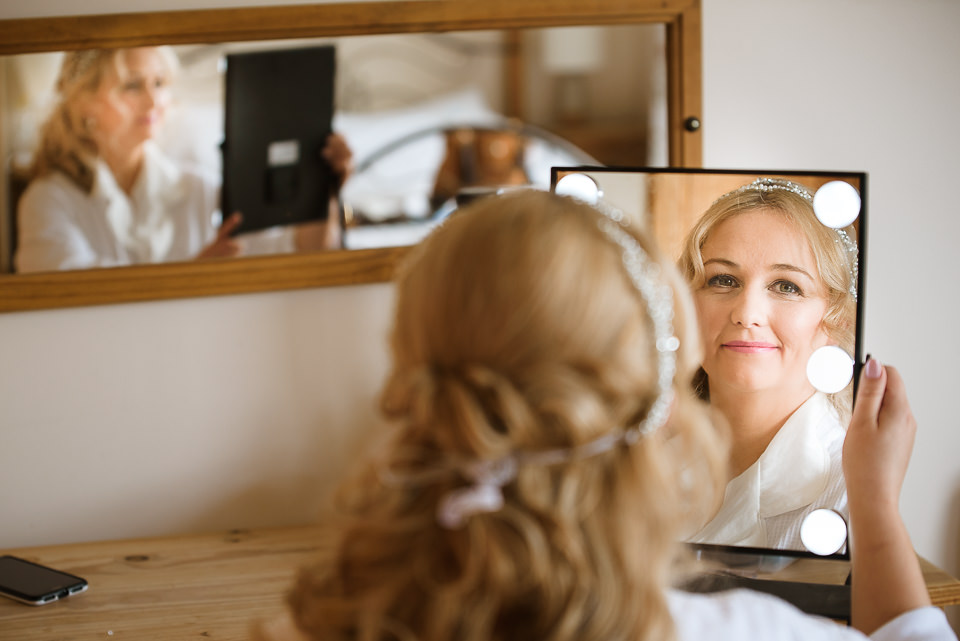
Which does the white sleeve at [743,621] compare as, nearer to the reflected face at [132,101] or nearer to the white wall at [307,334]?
the white wall at [307,334]

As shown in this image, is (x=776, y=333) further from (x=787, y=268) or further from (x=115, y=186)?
(x=115, y=186)

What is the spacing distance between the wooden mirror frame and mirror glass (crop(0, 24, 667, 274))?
2cm

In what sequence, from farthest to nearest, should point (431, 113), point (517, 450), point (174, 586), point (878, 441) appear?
point (431, 113), point (174, 586), point (878, 441), point (517, 450)

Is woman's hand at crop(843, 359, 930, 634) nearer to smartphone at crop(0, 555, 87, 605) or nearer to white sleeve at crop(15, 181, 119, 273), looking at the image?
smartphone at crop(0, 555, 87, 605)

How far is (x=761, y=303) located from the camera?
2.47 ft

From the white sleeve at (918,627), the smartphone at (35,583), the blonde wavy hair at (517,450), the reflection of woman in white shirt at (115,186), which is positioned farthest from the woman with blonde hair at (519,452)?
the reflection of woman in white shirt at (115,186)

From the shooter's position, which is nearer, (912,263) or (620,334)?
(620,334)

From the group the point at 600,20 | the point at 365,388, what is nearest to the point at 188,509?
the point at 365,388

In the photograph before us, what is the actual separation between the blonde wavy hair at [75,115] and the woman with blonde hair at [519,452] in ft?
2.04

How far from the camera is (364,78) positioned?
102 centimetres

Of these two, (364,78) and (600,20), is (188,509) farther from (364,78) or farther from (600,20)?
(600,20)

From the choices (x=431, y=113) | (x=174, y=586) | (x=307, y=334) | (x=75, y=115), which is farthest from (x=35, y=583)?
(x=431, y=113)

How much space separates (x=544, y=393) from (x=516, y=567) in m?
0.10

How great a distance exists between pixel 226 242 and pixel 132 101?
20 cm
